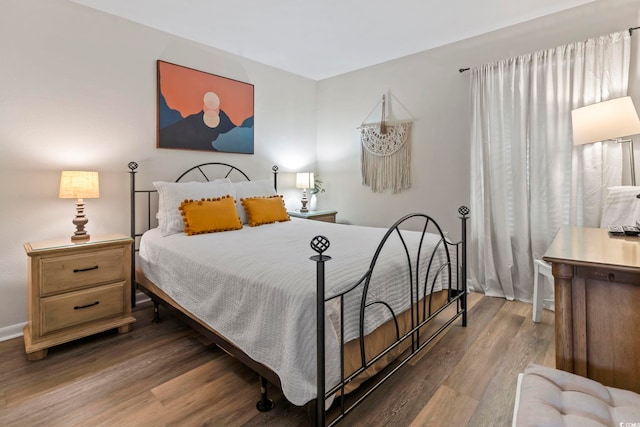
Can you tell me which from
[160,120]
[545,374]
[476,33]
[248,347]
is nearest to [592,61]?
[476,33]

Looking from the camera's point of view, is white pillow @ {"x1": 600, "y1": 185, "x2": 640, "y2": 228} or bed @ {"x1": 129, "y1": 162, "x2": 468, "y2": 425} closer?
bed @ {"x1": 129, "y1": 162, "x2": 468, "y2": 425}

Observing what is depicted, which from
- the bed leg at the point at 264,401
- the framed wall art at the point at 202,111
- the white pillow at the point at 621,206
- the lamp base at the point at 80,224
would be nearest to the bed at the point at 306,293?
the bed leg at the point at 264,401

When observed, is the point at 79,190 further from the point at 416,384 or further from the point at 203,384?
the point at 416,384

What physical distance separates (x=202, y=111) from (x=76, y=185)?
1440 millimetres

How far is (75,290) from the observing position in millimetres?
2311

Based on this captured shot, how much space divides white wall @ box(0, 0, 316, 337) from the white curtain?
2929 mm

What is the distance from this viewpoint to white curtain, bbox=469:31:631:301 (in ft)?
8.68

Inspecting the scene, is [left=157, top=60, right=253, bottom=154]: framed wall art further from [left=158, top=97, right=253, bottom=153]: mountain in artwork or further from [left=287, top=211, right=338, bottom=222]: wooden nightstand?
[left=287, top=211, right=338, bottom=222]: wooden nightstand

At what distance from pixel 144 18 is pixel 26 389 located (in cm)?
288

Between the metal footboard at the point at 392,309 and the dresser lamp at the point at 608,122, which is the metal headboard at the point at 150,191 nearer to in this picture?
the metal footboard at the point at 392,309

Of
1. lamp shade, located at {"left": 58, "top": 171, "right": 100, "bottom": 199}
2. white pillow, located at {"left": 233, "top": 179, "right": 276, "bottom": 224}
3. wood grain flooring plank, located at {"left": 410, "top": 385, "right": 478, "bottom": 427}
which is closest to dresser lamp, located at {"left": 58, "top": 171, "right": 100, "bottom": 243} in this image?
lamp shade, located at {"left": 58, "top": 171, "right": 100, "bottom": 199}

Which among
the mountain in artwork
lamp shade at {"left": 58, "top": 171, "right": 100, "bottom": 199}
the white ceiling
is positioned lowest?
lamp shade at {"left": 58, "top": 171, "right": 100, "bottom": 199}

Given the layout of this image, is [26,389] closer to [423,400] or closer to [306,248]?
[306,248]

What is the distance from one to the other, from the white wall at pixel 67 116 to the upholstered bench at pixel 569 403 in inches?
125
